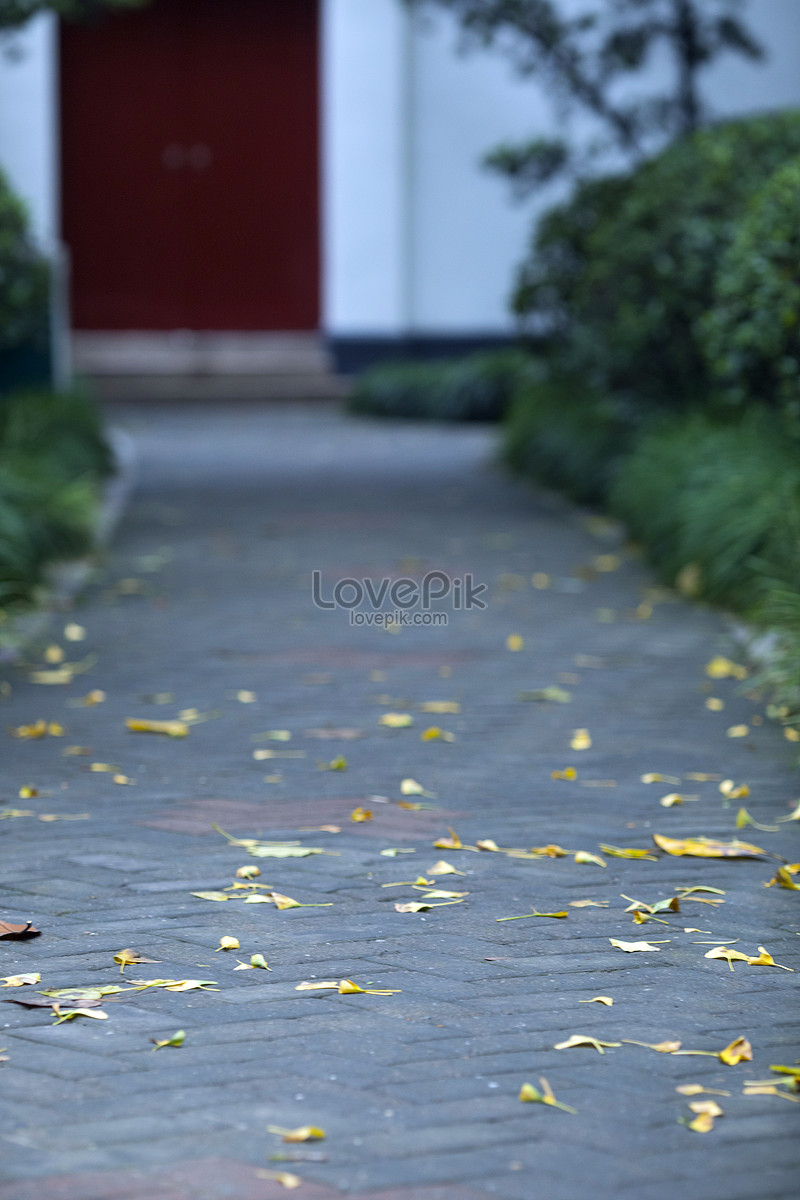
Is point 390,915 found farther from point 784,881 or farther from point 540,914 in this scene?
point 784,881

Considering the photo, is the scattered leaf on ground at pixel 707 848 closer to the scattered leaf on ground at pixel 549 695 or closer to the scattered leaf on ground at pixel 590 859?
the scattered leaf on ground at pixel 590 859

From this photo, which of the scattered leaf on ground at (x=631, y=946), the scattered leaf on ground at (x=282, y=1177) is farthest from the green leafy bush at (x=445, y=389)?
the scattered leaf on ground at (x=282, y=1177)

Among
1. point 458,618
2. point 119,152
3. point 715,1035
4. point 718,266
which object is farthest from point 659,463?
point 119,152

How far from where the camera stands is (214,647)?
6848 millimetres

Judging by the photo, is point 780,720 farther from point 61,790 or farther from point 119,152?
point 119,152

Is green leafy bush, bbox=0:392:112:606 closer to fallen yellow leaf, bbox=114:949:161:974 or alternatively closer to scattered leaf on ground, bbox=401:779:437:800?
scattered leaf on ground, bbox=401:779:437:800

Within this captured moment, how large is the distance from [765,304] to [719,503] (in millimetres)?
973

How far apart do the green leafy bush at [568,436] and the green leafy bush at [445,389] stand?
2.64 meters

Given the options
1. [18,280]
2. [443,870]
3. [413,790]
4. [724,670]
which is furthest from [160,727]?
[18,280]

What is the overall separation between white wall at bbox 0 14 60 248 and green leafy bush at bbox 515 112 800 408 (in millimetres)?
7824

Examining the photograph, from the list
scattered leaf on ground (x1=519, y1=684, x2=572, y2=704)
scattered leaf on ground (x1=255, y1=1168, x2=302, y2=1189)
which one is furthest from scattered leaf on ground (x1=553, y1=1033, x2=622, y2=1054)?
scattered leaf on ground (x1=519, y1=684, x2=572, y2=704)

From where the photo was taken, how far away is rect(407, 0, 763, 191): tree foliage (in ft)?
37.1

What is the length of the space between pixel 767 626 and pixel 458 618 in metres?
1.65

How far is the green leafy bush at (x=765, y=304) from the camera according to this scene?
7.20 m
